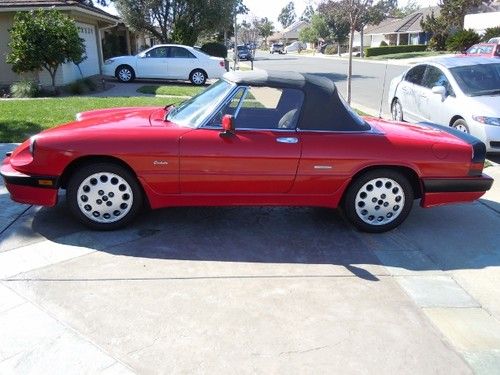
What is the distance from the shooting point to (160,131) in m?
4.40

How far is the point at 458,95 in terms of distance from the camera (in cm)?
803

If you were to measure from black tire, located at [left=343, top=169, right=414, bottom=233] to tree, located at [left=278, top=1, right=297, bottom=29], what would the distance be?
6492 inches

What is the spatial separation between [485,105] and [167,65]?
1311cm

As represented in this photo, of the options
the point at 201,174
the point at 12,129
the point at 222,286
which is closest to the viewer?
the point at 222,286

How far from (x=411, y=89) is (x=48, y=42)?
9859mm

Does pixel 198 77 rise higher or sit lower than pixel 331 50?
lower

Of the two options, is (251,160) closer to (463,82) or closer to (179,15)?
(463,82)

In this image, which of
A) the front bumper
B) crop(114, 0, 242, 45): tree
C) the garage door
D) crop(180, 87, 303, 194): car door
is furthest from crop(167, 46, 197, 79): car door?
the front bumper

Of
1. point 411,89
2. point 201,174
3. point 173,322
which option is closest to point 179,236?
point 201,174

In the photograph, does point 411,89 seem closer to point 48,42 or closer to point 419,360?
point 419,360

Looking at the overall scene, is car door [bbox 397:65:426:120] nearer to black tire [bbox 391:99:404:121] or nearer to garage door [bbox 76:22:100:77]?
black tire [bbox 391:99:404:121]

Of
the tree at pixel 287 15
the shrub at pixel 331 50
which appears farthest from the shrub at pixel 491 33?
the tree at pixel 287 15

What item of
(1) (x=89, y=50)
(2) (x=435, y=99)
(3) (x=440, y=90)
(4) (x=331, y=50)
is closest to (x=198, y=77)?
(1) (x=89, y=50)

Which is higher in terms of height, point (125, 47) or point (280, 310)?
point (125, 47)
